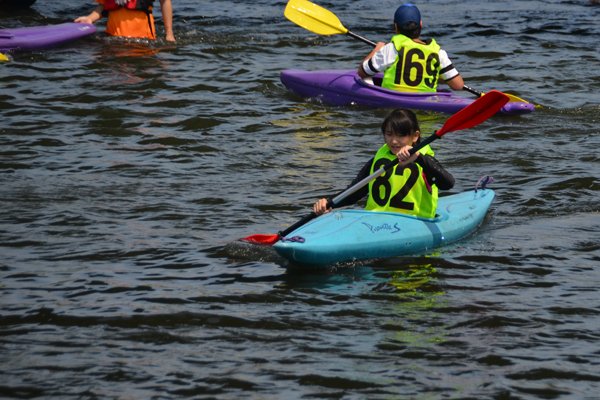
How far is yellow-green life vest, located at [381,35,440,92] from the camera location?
7500mm

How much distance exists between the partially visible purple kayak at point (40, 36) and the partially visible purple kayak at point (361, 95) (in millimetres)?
3646

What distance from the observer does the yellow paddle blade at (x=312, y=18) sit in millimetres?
9164

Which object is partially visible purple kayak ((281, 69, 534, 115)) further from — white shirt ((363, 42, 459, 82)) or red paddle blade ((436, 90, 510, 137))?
red paddle blade ((436, 90, 510, 137))

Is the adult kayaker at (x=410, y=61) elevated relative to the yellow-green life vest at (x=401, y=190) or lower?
elevated

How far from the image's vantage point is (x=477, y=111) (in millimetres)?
4680

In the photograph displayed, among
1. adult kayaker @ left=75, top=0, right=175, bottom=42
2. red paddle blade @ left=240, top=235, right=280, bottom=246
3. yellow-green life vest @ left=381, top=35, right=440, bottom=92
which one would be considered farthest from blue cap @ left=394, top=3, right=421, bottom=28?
adult kayaker @ left=75, top=0, right=175, bottom=42

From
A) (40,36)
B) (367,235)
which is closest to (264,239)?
(367,235)

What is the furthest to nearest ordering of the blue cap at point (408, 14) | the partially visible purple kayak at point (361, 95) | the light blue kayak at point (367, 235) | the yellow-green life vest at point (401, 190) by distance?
the partially visible purple kayak at point (361, 95) → the blue cap at point (408, 14) → the yellow-green life vest at point (401, 190) → the light blue kayak at point (367, 235)

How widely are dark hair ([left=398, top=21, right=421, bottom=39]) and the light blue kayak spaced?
119 inches

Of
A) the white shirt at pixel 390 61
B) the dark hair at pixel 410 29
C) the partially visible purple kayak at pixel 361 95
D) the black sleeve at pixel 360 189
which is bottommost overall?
the black sleeve at pixel 360 189

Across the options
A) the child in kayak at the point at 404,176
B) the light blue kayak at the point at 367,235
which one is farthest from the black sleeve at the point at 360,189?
the light blue kayak at the point at 367,235

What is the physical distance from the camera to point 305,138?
7469 millimetres

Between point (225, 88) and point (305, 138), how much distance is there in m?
2.44

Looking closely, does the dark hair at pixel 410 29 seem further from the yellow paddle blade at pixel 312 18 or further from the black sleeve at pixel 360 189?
the black sleeve at pixel 360 189
